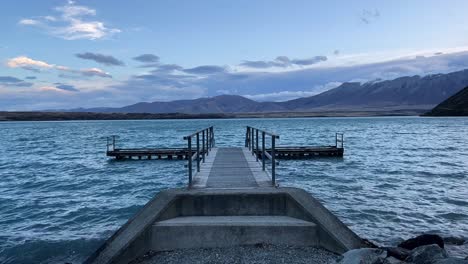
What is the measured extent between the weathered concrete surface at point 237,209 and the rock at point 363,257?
0.72 meters

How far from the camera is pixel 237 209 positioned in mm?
8398

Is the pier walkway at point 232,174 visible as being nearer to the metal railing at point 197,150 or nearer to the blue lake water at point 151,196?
the metal railing at point 197,150

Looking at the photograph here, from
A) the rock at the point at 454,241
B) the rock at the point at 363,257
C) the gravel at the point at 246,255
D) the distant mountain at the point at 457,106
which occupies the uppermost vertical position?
the distant mountain at the point at 457,106

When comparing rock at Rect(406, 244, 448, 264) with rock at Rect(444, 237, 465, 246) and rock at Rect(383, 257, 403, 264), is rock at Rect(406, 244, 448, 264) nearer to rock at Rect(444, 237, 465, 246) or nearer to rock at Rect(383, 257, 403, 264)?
rock at Rect(383, 257, 403, 264)

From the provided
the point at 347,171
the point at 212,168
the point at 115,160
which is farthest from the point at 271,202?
the point at 115,160

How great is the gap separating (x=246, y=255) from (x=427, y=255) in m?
2.91

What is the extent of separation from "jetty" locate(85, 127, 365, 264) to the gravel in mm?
148

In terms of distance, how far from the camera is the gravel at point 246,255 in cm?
708

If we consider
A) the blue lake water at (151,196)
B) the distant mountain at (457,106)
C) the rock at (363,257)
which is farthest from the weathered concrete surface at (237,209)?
the distant mountain at (457,106)

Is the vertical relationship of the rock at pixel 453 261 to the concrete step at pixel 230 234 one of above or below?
above

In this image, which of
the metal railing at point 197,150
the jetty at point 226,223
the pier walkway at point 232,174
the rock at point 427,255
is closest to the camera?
the rock at point 427,255

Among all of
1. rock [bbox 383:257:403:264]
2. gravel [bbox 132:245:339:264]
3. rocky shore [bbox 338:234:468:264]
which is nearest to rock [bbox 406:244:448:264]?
rocky shore [bbox 338:234:468:264]

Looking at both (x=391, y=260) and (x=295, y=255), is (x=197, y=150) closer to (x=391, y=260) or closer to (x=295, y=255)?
(x=295, y=255)

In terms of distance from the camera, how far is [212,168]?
12.2m
